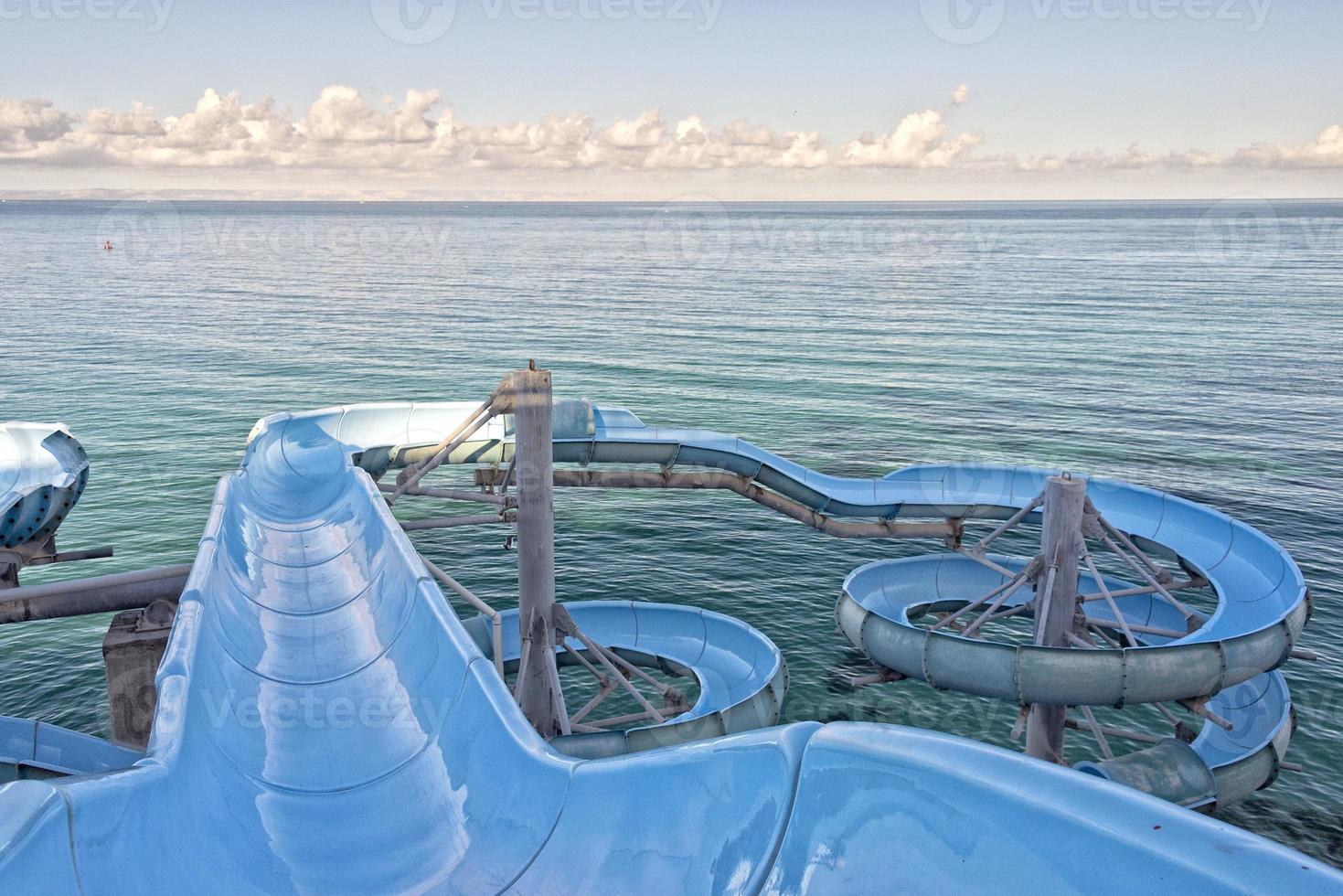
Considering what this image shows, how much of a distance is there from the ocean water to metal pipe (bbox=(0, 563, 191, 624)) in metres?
9.50

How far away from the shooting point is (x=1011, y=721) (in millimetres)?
24094

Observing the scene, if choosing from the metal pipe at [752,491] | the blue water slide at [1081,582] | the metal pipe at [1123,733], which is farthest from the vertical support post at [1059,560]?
the metal pipe at [752,491]

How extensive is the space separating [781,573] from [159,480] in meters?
25.8

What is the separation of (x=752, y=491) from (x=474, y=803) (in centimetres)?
1905

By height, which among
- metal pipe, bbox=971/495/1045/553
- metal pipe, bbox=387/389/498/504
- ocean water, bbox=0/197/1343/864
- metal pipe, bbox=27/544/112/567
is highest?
metal pipe, bbox=387/389/498/504

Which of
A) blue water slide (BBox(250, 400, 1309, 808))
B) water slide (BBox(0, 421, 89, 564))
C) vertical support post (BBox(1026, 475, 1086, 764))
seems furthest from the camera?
water slide (BBox(0, 421, 89, 564))

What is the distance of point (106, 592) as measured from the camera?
48.6 ft

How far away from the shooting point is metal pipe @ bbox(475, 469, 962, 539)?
2570cm

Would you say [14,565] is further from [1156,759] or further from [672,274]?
[672,274]

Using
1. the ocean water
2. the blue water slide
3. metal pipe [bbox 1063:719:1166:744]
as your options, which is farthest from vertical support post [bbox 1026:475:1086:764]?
the ocean water

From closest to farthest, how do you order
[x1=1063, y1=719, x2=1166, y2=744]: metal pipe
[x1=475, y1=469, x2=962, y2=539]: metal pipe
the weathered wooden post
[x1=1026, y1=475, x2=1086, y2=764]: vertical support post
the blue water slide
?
1. the weathered wooden post
2. the blue water slide
3. [x1=1026, y1=475, x2=1086, y2=764]: vertical support post
4. [x1=1063, y1=719, x2=1166, y2=744]: metal pipe
5. [x1=475, y1=469, x2=962, y2=539]: metal pipe

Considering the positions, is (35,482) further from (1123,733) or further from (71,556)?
(1123,733)

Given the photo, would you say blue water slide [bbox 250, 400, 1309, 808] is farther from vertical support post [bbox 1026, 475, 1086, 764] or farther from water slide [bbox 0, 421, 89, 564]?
water slide [bbox 0, 421, 89, 564]

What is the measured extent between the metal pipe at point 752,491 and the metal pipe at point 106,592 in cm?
1122
